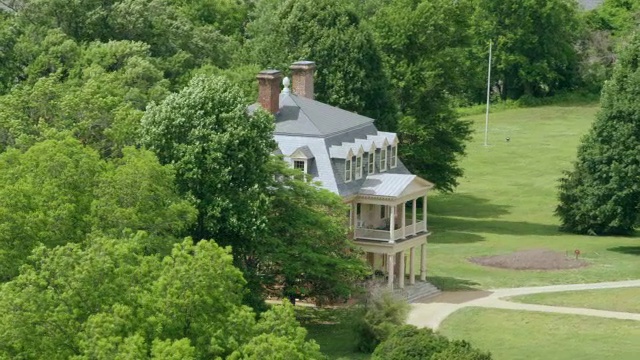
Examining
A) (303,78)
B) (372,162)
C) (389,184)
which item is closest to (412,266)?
(389,184)

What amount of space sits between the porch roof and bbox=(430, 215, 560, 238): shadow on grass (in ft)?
49.0

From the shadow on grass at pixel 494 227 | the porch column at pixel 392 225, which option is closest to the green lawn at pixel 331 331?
the porch column at pixel 392 225

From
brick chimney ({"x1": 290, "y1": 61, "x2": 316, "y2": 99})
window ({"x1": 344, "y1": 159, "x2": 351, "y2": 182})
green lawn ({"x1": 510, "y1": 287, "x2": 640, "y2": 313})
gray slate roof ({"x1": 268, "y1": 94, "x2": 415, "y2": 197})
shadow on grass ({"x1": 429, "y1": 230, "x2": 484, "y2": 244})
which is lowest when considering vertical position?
shadow on grass ({"x1": 429, "y1": 230, "x2": 484, "y2": 244})

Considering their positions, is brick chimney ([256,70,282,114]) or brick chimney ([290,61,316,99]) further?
brick chimney ([290,61,316,99])

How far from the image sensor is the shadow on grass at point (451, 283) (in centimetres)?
7806

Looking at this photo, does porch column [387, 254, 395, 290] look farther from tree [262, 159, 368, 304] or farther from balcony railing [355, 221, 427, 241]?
tree [262, 159, 368, 304]

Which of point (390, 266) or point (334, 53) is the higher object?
point (334, 53)

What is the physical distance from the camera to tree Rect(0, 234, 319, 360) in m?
46.7

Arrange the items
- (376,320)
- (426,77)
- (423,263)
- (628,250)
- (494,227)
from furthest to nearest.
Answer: (426,77)
(494,227)
(628,250)
(423,263)
(376,320)

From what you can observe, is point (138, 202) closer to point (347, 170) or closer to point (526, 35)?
point (347, 170)

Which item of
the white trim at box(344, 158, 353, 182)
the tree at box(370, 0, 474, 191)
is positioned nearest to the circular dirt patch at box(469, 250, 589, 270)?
the white trim at box(344, 158, 353, 182)

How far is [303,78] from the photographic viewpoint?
276 feet

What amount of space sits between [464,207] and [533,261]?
18589mm

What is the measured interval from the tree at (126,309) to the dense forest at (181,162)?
0.05m
